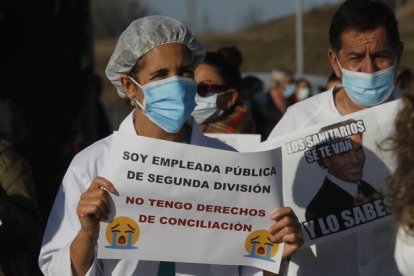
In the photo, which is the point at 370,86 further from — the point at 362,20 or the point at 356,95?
the point at 362,20

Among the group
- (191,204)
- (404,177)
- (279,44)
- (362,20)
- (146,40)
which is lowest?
(404,177)

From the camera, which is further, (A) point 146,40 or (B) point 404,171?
(A) point 146,40

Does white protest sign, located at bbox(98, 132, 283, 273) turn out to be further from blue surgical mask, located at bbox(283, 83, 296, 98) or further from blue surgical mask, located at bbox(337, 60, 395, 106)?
blue surgical mask, located at bbox(283, 83, 296, 98)

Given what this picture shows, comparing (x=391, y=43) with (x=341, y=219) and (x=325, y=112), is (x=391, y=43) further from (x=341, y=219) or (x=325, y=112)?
(x=341, y=219)

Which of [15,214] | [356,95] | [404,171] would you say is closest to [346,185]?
[356,95]

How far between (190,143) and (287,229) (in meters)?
0.53

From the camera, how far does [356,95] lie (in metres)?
5.32

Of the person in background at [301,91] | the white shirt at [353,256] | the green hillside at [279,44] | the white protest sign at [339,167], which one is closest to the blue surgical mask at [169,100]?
the white protest sign at [339,167]

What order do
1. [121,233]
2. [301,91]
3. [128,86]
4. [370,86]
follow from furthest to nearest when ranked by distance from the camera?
[301,91]
[370,86]
[128,86]
[121,233]

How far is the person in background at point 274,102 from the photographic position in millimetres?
13330

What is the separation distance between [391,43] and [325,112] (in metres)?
0.40

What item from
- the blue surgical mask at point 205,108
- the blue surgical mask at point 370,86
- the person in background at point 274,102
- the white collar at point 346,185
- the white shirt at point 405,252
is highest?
the person in background at point 274,102

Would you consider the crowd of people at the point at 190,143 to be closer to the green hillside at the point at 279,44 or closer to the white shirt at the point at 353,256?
the white shirt at the point at 353,256

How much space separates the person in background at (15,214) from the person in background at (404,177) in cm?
223
